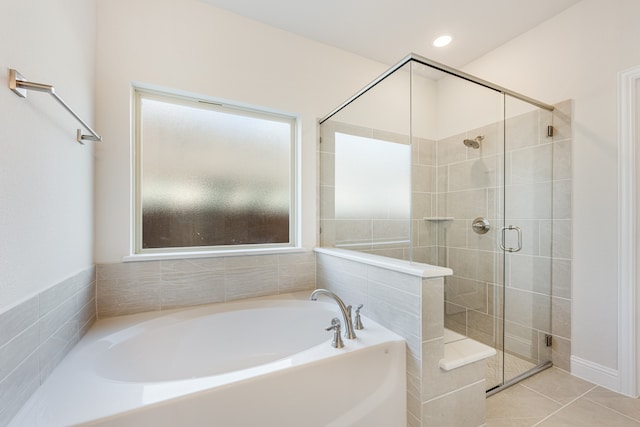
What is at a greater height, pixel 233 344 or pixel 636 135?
pixel 636 135

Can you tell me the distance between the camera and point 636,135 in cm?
158

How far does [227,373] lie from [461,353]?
115cm

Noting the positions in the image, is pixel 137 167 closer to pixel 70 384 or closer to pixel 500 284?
pixel 70 384

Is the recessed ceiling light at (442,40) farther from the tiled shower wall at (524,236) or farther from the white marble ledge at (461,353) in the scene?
the white marble ledge at (461,353)

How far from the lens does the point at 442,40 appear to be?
2.24 meters

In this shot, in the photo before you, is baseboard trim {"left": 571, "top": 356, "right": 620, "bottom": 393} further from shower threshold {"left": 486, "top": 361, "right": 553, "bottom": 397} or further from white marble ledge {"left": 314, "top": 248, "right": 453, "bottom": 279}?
white marble ledge {"left": 314, "top": 248, "right": 453, "bottom": 279}

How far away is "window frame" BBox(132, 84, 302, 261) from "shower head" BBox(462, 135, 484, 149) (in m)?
1.44

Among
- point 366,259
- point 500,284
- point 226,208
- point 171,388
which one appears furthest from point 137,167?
point 500,284

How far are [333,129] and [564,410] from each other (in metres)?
2.36

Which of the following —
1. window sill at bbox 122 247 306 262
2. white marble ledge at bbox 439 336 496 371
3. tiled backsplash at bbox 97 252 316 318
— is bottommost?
white marble ledge at bbox 439 336 496 371

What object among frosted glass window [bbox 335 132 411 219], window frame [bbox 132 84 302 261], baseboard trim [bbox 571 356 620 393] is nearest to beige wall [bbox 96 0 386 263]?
window frame [bbox 132 84 302 261]

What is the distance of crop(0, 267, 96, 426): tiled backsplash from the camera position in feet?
2.59

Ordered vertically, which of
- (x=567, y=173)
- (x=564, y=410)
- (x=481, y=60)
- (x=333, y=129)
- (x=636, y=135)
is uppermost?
(x=481, y=60)

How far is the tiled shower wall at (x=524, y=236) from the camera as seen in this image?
1.91m
